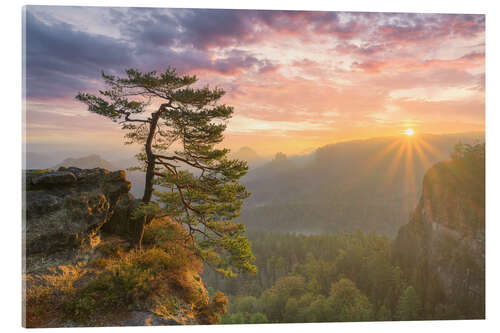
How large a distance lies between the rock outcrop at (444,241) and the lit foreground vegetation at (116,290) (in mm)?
17626

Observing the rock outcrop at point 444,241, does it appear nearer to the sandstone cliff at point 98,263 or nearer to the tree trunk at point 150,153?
the sandstone cliff at point 98,263

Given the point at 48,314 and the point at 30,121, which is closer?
the point at 48,314

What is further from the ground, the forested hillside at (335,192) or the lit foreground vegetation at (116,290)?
the lit foreground vegetation at (116,290)

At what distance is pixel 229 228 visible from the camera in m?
7.72

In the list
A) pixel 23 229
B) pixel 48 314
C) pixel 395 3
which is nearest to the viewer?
pixel 48 314

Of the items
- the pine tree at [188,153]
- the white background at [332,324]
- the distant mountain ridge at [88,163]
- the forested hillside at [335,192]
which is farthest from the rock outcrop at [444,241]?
the forested hillside at [335,192]

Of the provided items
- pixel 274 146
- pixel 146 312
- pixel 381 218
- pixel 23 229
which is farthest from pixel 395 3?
pixel 381 218

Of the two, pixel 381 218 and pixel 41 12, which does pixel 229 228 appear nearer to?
pixel 41 12

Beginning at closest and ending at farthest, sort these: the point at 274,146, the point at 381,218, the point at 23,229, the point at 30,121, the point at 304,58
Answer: the point at 23,229, the point at 30,121, the point at 304,58, the point at 274,146, the point at 381,218

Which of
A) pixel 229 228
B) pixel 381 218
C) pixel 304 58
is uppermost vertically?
pixel 304 58

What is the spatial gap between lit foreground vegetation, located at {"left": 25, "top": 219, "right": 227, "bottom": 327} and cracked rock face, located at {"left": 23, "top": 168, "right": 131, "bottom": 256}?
639 mm

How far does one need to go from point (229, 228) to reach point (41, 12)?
8546mm

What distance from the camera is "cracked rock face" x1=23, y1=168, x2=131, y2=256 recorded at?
6.19 m

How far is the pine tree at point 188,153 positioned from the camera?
7035mm
